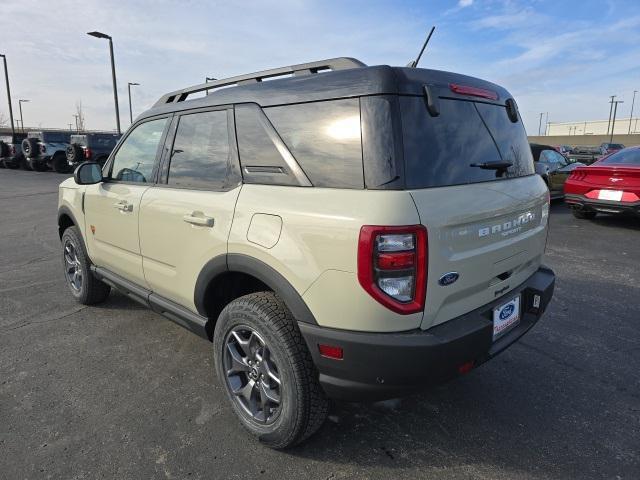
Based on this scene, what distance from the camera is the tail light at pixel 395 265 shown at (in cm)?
177

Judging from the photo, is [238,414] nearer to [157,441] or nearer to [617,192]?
[157,441]

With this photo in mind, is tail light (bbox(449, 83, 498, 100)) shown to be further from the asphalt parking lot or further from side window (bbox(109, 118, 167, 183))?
side window (bbox(109, 118, 167, 183))

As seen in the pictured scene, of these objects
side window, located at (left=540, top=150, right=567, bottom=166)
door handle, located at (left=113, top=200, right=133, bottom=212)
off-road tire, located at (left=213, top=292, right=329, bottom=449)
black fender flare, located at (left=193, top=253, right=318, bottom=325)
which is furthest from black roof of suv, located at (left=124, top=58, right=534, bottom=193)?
side window, located at (left=540, top=150, right=567, bottom=166)

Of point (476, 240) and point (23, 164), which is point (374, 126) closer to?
point (476, 240)

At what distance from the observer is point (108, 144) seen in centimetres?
1966

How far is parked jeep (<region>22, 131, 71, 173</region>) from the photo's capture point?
69.8 feet

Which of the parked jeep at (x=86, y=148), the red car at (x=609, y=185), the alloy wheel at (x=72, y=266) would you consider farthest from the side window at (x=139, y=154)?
the parked jeep at (x=86, y=148)

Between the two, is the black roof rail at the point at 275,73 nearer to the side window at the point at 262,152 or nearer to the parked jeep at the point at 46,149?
the side window at the point at 262,152

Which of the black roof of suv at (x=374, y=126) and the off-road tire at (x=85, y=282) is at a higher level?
the black roof of suv at (x=374, y=126)

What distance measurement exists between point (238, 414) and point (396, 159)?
1.63m

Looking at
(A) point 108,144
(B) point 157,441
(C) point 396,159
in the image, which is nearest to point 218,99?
(C) point 396,159

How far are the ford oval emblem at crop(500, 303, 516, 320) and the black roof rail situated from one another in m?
1.45

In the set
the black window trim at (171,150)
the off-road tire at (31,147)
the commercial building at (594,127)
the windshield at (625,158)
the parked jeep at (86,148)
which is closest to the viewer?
the black window trim at (171,150)

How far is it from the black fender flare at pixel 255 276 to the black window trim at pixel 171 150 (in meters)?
0.41
